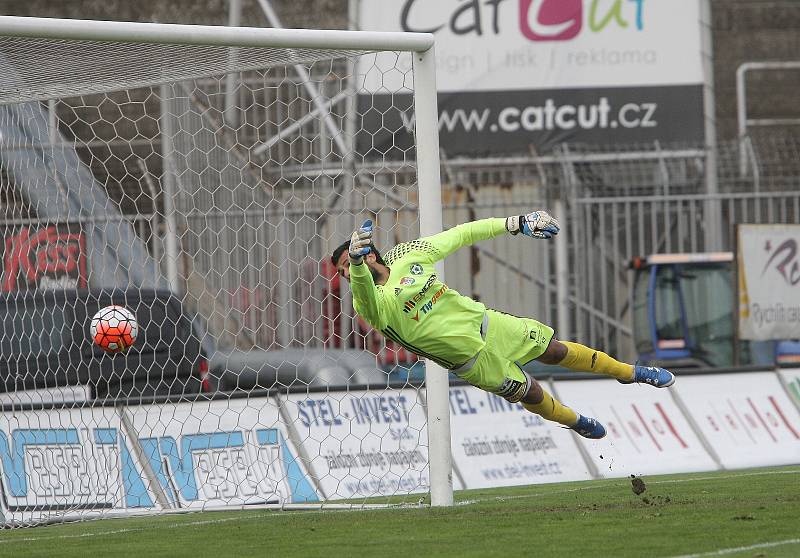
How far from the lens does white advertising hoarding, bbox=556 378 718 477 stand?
14109 mm

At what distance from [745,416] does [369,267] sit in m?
6.30

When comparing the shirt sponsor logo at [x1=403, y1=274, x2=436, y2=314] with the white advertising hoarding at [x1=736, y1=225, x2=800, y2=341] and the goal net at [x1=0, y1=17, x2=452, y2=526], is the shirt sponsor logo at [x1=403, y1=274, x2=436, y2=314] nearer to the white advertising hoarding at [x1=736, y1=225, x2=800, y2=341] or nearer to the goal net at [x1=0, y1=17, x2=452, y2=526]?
the goal net at [x1=0, y1=17, x2=452, y2=526]

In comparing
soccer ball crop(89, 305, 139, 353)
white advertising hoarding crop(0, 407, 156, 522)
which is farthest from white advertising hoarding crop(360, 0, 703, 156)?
soccer ball crop(89, 305, 139, 353)

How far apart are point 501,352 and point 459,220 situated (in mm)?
7918

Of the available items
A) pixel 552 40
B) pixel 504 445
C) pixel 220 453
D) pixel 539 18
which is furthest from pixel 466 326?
pixel 539 18

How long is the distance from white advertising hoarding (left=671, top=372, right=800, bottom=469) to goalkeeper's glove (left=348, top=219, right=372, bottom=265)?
6.55 m

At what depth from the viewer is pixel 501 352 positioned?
34.9 feet

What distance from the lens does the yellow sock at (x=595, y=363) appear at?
10656mm

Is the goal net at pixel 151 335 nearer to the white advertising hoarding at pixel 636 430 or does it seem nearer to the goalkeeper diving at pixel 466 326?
the goalkeeper diving at pixel 466 326

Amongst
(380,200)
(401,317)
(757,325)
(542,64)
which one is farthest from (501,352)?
(542,64)

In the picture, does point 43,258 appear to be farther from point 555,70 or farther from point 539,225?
point 555,70

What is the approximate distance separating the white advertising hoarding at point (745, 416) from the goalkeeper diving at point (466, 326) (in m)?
4.17

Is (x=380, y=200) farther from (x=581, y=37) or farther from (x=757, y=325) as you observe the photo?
(x=757, y=325)

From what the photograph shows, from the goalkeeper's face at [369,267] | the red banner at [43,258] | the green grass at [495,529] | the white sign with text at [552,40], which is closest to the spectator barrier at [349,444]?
the green grass at [495,529]
